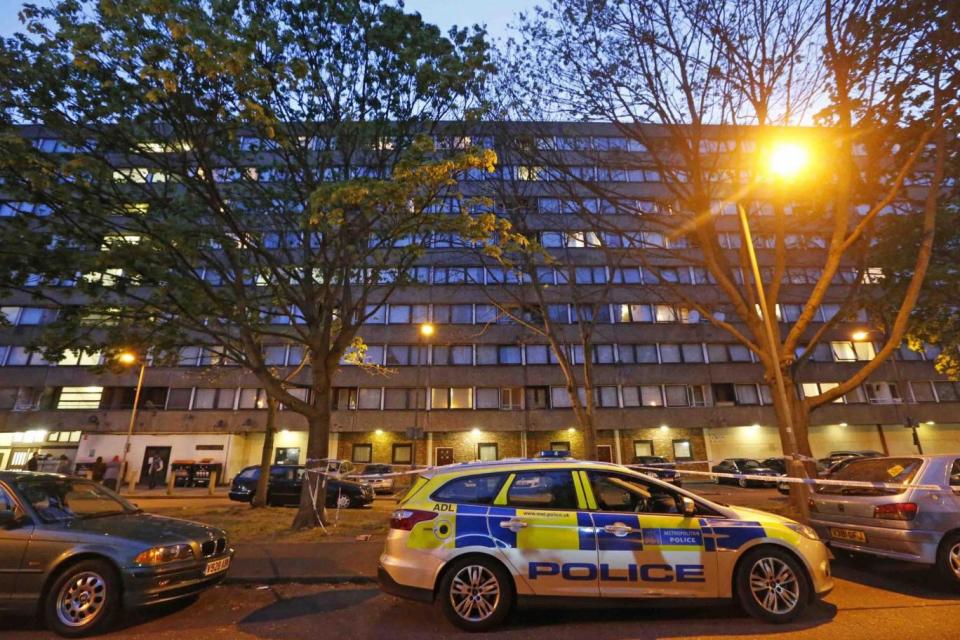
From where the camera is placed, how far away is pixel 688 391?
30.2 meters

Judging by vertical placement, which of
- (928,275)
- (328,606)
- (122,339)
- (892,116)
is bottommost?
(328,606)

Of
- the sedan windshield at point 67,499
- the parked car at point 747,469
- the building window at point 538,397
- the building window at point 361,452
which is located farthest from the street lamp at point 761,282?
the building window at point 361,452

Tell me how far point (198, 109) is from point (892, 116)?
14.8 meters

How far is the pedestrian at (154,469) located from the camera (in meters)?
26.5

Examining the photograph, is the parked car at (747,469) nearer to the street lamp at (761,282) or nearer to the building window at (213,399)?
the street lamp at (761,282)

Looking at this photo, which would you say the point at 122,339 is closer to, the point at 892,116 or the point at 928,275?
the point at 892,116

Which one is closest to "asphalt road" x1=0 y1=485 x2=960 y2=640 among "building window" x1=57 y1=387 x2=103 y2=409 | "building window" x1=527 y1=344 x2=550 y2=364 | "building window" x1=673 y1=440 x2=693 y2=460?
"building window" x1=527 y1=344 x2=550 y2=364

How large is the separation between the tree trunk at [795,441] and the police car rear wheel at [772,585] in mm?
3118

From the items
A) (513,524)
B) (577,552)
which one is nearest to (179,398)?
(513,524)

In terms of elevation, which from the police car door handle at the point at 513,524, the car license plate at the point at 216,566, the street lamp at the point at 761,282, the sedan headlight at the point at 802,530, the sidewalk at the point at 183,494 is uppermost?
the street lamp at the point at 761,282

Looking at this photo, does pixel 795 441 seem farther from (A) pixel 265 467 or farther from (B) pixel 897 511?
(A) pixel 265 467

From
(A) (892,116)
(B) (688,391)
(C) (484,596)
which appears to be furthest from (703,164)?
(B) (688,391)

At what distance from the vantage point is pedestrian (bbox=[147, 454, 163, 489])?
26.5 metres

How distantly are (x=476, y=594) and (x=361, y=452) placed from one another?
2625 cm
